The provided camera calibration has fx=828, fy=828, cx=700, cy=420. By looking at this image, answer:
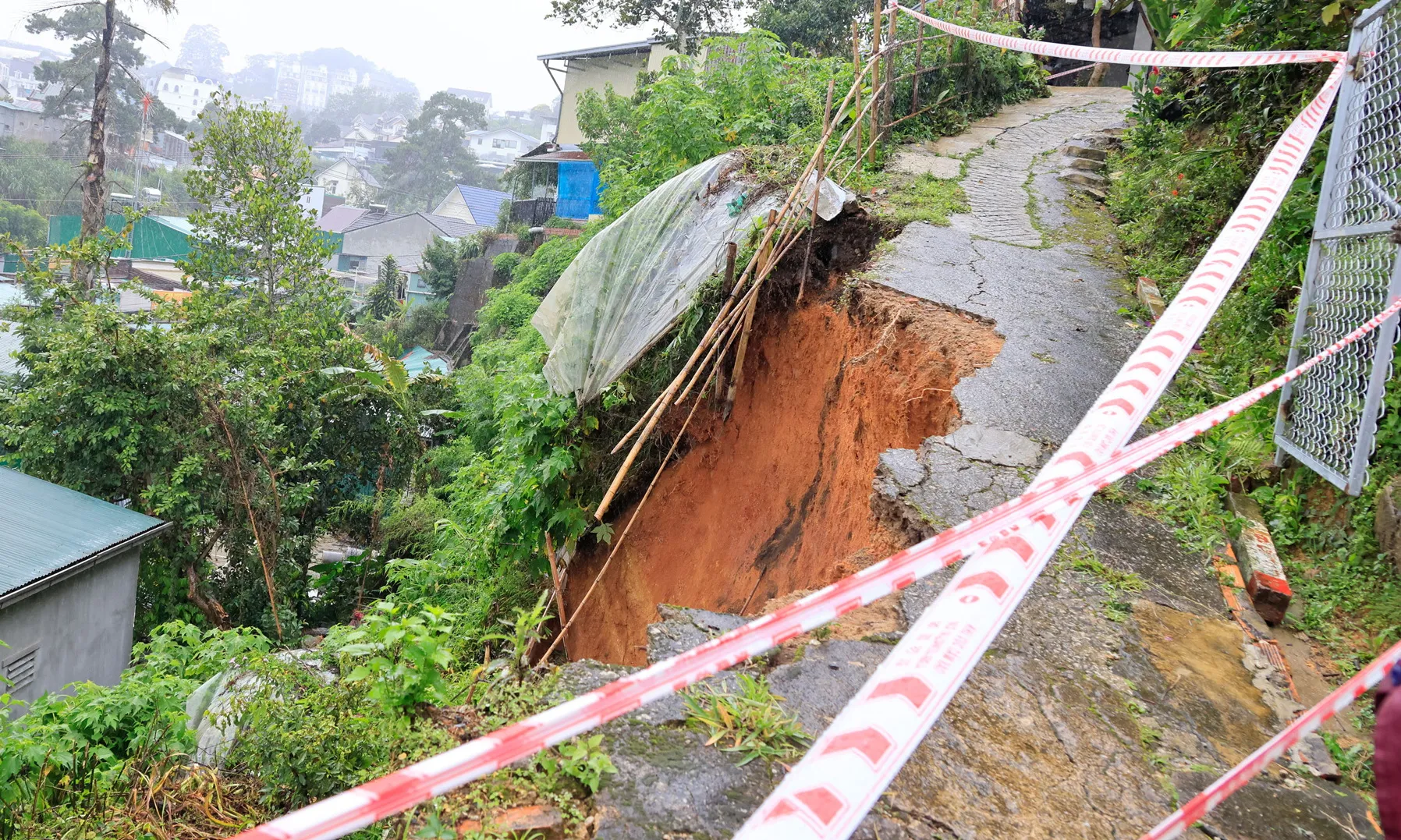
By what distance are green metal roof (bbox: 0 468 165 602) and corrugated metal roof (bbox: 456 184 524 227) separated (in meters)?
38.0

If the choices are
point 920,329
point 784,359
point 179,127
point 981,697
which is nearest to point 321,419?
point 784,359

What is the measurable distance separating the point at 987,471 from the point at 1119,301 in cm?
252

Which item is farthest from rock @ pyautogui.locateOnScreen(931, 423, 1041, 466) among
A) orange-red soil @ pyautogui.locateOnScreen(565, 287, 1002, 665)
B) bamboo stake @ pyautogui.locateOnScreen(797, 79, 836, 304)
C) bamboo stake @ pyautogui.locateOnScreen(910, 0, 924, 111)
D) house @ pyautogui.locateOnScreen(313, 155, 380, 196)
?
house @ pyautogui.locateOnScreen(313, 155, 380, 196)

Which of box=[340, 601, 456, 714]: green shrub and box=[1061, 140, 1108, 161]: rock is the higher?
box=[1061, 140, 1108, 161]: rock

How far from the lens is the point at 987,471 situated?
3428 mm

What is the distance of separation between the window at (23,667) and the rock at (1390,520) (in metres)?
8.71

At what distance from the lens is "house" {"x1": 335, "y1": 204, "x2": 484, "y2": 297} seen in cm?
4212

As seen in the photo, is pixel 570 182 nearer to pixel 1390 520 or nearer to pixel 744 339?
pixel 744 339

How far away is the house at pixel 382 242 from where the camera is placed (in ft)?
138

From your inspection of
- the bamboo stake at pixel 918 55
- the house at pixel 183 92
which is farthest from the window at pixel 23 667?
the house at pixel 183 92

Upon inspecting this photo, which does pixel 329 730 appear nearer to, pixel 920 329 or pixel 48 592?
pixel 920 329

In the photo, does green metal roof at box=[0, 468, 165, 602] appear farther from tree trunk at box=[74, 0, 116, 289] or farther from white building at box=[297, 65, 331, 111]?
white building at box=[297, 65, 331, 111]

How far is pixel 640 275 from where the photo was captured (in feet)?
18.0

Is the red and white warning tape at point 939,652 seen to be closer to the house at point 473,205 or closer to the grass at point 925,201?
the grass at point 925,201
